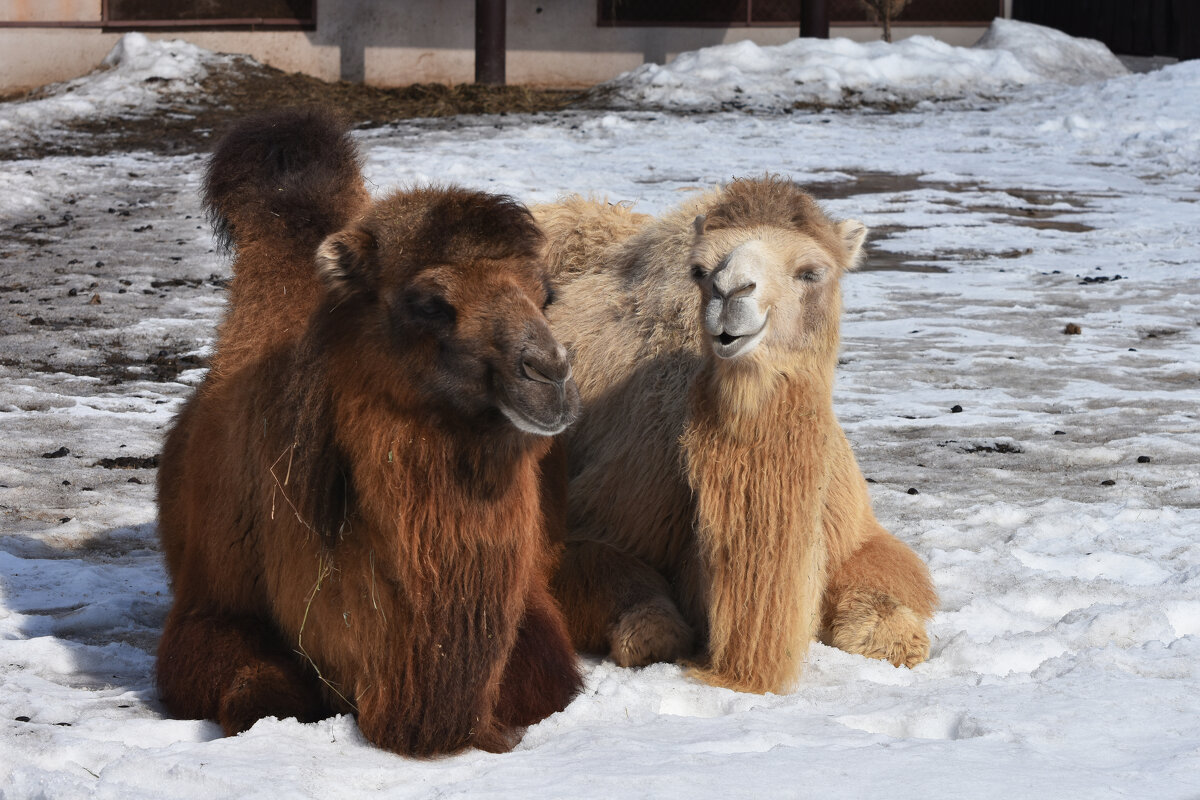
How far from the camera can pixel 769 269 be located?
154 inches

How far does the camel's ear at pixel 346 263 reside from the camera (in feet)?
10.6

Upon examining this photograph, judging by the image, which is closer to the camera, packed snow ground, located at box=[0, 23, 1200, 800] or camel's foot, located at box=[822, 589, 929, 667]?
packed snow ground, located at box=[0, 23, 1200, 800]

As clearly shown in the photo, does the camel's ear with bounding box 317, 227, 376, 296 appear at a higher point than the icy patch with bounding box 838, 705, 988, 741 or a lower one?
higher

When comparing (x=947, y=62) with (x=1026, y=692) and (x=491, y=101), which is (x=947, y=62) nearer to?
(x=491, y=101)

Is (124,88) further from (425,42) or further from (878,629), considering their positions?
(878,629)

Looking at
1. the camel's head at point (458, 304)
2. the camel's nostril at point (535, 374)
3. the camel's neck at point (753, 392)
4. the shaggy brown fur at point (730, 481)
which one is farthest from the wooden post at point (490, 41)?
the camel's nostril at point (535, 374)

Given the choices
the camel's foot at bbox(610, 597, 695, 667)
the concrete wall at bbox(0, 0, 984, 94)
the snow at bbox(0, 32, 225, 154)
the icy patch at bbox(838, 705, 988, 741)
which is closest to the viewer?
the icy patch at bbox(838, 705, 988, 741)

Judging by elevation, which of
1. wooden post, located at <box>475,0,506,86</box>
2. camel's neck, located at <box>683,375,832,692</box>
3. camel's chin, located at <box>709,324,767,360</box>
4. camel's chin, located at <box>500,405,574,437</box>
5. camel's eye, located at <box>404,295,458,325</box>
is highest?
wooden post, located at <box>475,0,506,86</box>

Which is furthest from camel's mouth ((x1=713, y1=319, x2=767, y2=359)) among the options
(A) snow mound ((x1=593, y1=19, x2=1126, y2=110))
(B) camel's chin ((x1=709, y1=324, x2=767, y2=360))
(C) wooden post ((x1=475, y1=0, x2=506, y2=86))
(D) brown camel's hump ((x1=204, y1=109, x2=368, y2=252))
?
(C) wooden post ((x1=475, y1=0, x2=506, y2=86))

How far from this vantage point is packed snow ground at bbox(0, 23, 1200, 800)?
3143 mm

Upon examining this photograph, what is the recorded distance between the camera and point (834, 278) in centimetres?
415

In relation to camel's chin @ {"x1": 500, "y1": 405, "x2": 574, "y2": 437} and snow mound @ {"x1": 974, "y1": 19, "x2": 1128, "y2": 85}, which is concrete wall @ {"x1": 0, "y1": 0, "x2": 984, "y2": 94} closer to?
snow mound @ {"x1": 974, "y1": 19, "x2": 1128, "y2": 85}

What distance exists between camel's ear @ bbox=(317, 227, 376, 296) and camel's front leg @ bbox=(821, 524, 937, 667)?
6.05ft

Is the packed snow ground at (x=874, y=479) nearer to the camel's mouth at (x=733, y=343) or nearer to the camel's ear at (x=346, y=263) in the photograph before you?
the camel's mouth at (x=733, y=343)
